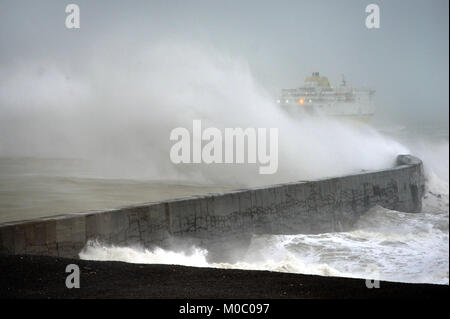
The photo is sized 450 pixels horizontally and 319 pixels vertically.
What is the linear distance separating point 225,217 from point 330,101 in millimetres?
54093

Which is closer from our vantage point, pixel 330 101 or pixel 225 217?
pixel 225 217

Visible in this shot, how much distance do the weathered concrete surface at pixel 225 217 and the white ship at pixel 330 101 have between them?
4672cm

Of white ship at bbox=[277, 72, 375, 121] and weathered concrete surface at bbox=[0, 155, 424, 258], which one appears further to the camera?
white ship at bbox=[277, 72, 375, 121]

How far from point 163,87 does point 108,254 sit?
14.7 meters

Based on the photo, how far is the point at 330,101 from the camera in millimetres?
62312

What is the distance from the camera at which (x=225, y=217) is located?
9.57 metres

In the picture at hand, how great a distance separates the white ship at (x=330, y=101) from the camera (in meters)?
61.8

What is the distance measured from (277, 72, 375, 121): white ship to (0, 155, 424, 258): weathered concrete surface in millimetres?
46724

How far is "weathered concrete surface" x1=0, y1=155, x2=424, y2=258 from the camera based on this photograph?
7051mm

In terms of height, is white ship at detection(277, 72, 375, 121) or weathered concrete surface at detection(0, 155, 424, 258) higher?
white ship at detection(277, 72, 375, 121)

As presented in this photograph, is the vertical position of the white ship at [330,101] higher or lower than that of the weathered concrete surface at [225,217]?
higher

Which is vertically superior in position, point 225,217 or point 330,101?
point 330,101

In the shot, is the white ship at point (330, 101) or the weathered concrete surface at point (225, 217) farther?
the white ship at point (330, 101)
